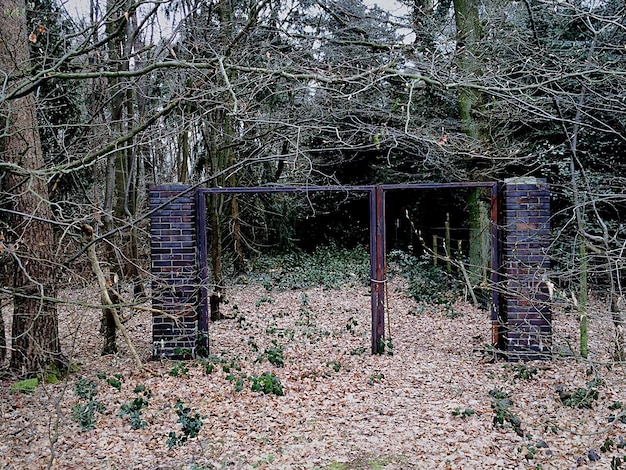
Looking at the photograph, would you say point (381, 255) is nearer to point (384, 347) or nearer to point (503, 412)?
point (384, 347)

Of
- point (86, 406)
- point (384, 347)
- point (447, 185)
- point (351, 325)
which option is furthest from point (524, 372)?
point (86, 406)

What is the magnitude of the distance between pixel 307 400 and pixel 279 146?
7358 millimetres

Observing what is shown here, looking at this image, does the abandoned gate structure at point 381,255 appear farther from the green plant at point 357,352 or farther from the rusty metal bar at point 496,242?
the green plant at point 357,352

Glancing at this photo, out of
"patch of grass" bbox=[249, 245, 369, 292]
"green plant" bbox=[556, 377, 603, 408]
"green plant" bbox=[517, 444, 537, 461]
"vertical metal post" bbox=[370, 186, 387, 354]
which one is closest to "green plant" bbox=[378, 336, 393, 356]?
"vertical metal post" bbox=[370, 186, 387, 354]

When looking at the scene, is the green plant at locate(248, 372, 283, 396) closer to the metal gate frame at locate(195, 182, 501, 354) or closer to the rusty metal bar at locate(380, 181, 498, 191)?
the metal gate frame at locate(195, 182, 501, 354)

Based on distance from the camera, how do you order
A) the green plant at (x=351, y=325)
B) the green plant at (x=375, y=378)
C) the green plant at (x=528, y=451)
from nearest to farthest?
the green plant at (x=528, y=451) < the green plant at (x=375, y=378) < the green plant at (x=351, y=325)

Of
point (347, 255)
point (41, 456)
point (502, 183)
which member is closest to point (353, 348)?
point (502, 183)

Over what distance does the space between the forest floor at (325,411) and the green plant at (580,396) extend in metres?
0.02

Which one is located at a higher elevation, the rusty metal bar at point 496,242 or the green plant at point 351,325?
the rusty metal bar at point 496,242

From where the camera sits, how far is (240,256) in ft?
39.2

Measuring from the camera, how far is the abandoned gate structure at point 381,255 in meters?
5.44

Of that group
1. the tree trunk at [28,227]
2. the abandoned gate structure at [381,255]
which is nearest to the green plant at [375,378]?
the abandoned gate structure at [381,255]

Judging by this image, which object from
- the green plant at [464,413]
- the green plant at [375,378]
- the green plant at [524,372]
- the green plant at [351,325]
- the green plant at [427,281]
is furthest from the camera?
the green plant at [427,281]

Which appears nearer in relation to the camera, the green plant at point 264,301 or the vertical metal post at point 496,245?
the vertical metal post at point 496,245
